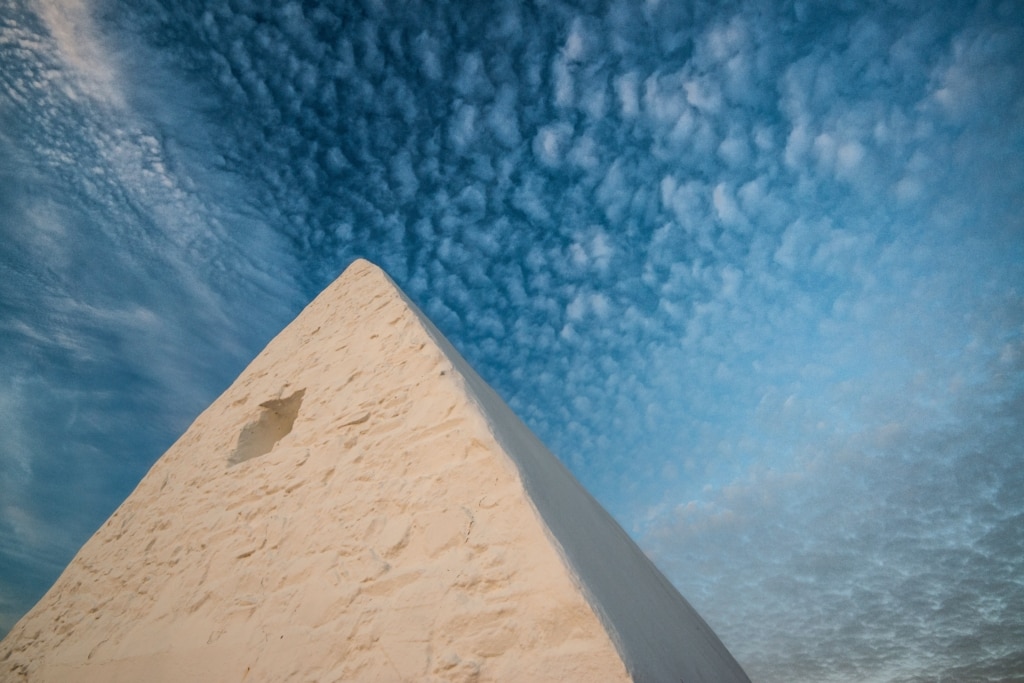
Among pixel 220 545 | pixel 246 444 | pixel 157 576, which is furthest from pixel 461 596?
pixel 246 444

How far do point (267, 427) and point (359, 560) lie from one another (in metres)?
2.65

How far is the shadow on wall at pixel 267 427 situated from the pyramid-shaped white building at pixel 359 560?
0.02m

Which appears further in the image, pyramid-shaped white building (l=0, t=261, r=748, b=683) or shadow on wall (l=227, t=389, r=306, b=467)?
shadow on wall (l=227, t=389, r=306, b=467)

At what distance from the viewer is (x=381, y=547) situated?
98.6 inches

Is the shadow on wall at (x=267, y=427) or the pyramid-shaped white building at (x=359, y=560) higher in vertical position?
the shadow on wall at (x=267, y=427)

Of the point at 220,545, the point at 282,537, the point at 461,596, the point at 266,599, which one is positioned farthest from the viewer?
the point at 220,545

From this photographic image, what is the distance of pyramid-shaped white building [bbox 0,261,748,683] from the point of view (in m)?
1.98

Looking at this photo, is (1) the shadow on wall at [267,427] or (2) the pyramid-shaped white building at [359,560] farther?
(1) the shadow on wall at [267,427]

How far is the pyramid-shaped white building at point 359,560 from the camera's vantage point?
1977 mm

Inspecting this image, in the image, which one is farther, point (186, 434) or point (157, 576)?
point (186, 434)

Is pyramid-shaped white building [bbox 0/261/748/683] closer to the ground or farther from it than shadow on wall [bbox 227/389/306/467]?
closer to the ground

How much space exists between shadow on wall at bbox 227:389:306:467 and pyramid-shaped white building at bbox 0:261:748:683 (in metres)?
0.02

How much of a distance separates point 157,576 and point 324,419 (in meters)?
1.78

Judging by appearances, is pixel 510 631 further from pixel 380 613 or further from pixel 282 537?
pixel 282 537
